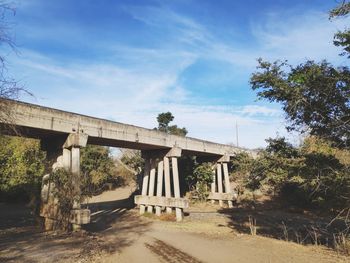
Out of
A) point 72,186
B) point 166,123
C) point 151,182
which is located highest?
point 166,123

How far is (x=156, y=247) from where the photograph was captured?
10984 mm

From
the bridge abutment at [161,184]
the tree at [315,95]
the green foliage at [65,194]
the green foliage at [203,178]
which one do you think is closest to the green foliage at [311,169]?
the tree at [315,95]

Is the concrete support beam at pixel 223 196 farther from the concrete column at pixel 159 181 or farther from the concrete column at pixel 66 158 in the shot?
the concrete column at pixel 66 158

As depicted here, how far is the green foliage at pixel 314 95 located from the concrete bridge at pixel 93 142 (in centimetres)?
782

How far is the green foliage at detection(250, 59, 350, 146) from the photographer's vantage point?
10.3 metres

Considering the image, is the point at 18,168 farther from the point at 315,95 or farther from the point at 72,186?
the point at 315,95

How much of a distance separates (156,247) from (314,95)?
278 inches

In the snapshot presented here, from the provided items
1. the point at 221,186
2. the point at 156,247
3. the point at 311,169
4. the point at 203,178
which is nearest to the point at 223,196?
the point at 221,186

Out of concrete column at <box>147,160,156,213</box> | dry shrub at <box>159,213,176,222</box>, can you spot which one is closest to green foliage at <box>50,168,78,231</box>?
dry shrub at <box>159,213,176,222</box>

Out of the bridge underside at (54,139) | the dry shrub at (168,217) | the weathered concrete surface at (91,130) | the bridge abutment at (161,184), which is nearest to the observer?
the weathered concrete surface at (91,130)

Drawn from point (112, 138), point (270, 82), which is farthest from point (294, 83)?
point (112, 138)

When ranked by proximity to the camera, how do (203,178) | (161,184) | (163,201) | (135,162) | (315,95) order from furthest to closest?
(135,162), (203,178), (161,184), (163,201), (315,95)

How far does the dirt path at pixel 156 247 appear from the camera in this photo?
8.95 m

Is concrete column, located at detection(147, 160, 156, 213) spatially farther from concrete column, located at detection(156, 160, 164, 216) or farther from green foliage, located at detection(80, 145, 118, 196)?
green foliage, located at detection(80, 145, 118, 196)
